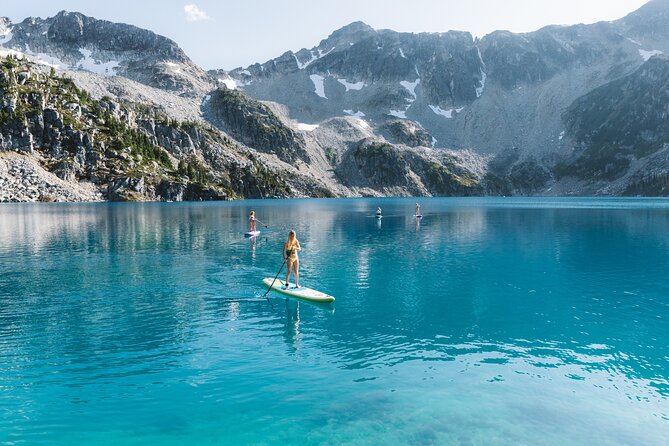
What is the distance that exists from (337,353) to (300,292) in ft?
36.4

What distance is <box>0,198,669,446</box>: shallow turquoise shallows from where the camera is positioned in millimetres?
15086

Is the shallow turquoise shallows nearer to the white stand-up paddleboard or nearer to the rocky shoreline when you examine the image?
the white stand-up paddleboard

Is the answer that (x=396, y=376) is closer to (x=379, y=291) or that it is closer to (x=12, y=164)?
(x=379, y=291)

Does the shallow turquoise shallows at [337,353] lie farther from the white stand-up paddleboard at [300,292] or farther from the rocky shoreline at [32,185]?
the rocky shoreline at [32,185]

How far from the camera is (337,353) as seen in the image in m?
21.6

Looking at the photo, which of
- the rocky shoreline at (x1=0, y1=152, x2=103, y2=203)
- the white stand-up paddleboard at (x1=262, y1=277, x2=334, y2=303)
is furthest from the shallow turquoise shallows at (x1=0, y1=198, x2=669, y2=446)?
the rocky shoreline at (x1=0, y1=152, x2=103, y2=203)

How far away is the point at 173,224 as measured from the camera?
8788 centimetres

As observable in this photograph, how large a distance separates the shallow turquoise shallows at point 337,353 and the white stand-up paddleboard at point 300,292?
1.73 feet

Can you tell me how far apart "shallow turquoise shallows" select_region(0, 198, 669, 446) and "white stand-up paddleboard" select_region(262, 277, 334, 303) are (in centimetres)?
53

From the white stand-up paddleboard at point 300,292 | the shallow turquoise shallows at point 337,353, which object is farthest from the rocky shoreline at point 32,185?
the white stand-up paddleboard at point 300,292

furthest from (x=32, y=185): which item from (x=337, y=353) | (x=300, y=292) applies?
(x=337, y=353)

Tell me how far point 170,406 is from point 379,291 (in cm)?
2093

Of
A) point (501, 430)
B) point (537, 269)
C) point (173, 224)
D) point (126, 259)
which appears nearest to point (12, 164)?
point (173, 224)

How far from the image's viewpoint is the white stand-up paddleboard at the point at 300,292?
30.9m
